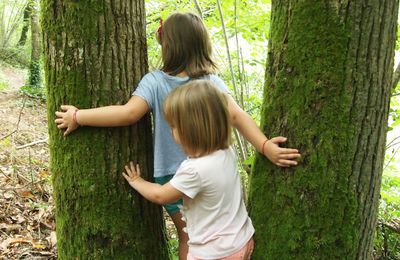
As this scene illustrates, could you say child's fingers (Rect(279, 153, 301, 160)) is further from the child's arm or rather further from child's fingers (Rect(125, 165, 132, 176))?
child's fingers (Rect(125, 165, 132, 176))

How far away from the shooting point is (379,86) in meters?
2.03

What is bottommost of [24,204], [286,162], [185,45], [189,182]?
[24,204]

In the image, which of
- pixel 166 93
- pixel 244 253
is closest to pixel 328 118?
pixel 244 253

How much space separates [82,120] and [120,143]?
10.6 inches

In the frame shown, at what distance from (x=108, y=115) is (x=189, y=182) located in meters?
0.67

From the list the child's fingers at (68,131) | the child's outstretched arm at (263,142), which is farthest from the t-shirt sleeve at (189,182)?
the child's fingers at (68,131)

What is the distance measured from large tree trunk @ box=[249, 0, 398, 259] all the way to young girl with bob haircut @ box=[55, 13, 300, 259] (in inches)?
13.3

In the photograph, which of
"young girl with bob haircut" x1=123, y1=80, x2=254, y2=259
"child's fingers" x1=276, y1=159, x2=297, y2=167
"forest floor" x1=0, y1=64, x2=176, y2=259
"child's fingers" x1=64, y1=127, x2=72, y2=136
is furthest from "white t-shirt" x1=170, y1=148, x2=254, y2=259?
"forest floor" x1=0, y1=64, x2=176, y2=259

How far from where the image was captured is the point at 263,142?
2.20 metres

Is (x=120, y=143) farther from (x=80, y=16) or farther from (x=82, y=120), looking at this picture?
(x=80, y=16)

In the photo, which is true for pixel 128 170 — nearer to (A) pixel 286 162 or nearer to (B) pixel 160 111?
(B) pixel 160 111

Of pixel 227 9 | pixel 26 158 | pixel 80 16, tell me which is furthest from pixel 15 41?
pixel 80 16

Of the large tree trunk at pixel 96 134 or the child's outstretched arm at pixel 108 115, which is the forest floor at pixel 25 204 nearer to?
the large tree trunk at pixel 96 134

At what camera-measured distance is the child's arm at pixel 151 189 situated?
2.21 meters
